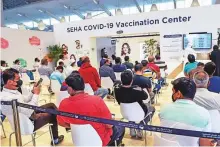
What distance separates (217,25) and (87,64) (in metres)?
5.56

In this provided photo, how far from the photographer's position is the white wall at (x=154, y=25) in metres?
8.25

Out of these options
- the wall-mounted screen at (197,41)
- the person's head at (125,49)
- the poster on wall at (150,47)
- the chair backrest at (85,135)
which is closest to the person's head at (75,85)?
the chair backrest at (85,135)

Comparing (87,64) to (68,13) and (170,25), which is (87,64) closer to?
(170,25)

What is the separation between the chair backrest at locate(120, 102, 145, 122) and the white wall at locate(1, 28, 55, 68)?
7958 millimetres

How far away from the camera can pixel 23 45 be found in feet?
34.4

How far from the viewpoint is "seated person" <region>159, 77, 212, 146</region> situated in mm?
1753

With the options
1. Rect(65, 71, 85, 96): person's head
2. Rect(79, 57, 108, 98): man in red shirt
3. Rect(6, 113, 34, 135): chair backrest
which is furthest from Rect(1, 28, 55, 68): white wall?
Rect(65, 71, 85, 96): person's head

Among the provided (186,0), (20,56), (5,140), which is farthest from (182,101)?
(186,0)

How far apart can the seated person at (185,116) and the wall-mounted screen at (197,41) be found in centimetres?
705

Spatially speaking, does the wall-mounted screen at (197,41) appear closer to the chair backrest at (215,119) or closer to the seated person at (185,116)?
the chair backrest at (215,119)

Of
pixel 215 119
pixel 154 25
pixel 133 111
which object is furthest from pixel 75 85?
pixel 154 25

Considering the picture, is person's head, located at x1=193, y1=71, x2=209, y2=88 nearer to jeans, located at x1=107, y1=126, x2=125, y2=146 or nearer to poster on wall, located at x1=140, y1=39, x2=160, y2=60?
jeans, located at x1=107, y1=126, x2=125, y2=146

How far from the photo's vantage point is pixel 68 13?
15.4m

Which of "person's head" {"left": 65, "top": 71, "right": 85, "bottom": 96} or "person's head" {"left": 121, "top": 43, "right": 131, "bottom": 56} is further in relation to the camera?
"person's head" {"left": 121, "top": 43, "right": 131, "bottom": 56}
